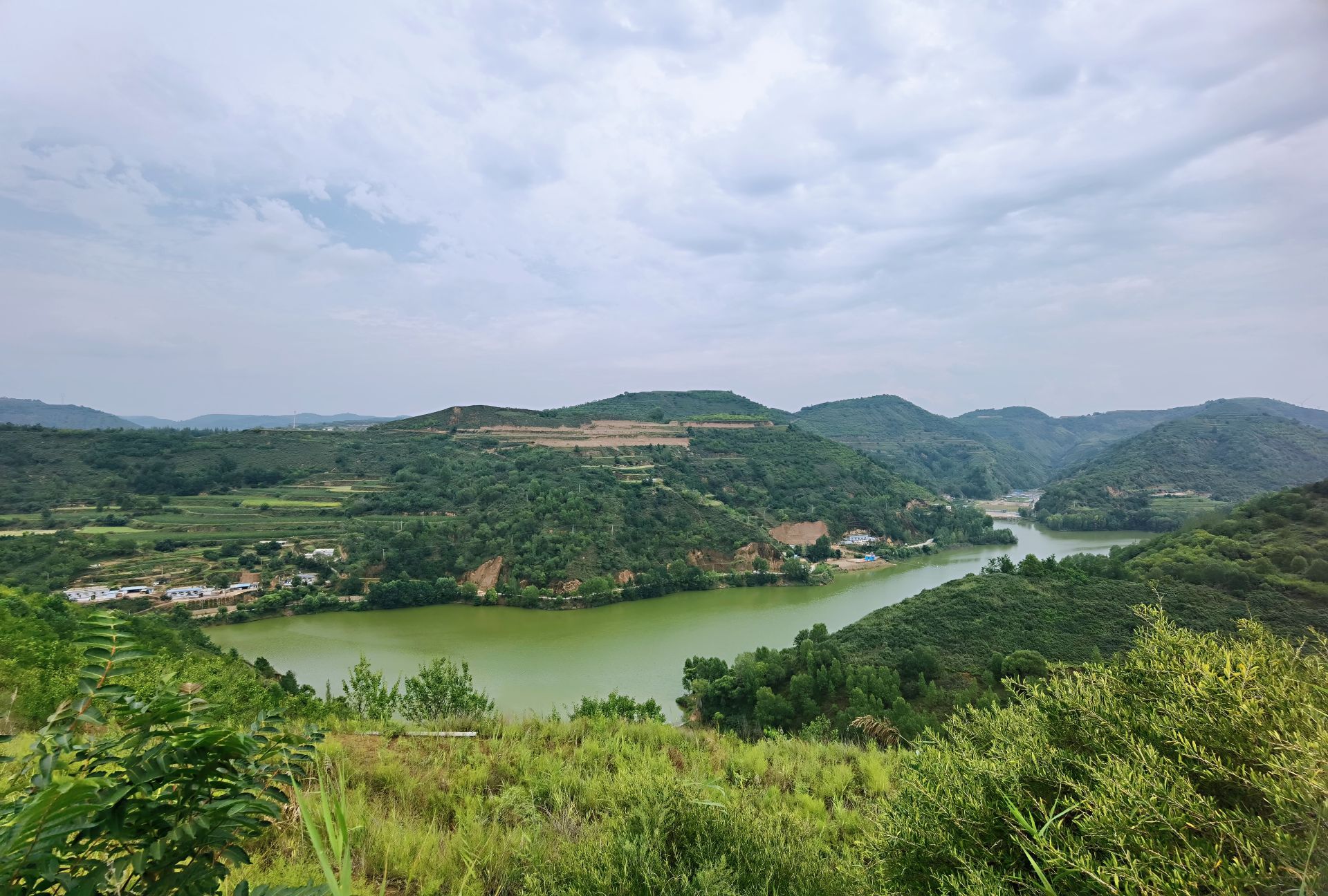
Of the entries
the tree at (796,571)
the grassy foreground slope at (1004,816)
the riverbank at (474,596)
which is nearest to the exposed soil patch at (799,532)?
the riverbank at (474,596)

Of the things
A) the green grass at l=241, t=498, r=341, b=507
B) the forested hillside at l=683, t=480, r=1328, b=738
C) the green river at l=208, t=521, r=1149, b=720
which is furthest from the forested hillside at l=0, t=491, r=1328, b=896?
the green grass at l=241, t=498, r=341, b=507

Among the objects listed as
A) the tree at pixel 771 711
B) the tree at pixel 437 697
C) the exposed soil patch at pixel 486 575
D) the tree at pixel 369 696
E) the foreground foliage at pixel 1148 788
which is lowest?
the exposed soil patch at pixel 486 575

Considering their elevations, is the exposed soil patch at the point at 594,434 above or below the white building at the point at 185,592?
above

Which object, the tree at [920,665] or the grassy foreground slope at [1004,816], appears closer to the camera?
the grassy foreground slope at [1004,816]

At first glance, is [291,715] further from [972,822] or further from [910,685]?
[910,685]

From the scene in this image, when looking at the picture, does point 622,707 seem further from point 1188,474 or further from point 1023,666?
point 1188,474

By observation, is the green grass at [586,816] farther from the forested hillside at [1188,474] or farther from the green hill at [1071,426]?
the green hill at [1071,426]

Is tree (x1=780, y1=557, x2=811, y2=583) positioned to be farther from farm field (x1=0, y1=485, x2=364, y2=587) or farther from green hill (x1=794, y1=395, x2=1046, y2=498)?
green hill (x1=794, y1=395, x2=1046, y2=498)
